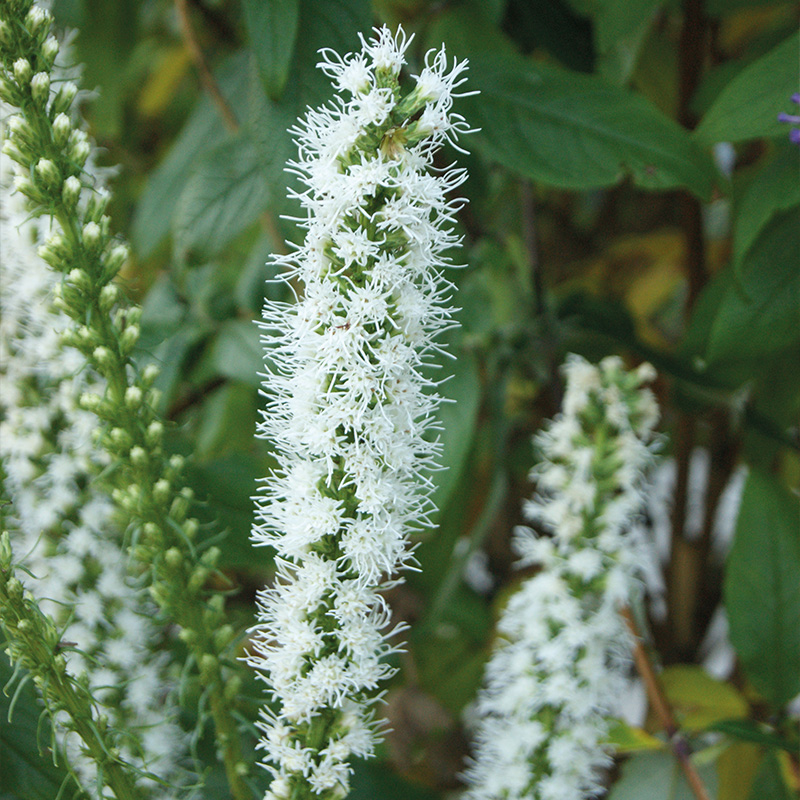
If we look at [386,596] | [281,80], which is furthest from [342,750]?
[386,596]

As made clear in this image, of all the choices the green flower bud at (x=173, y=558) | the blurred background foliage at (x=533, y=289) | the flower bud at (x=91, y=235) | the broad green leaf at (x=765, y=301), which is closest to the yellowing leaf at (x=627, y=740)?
the blurred background foliage at (x=533, y=289)

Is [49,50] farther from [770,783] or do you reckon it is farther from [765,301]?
[770,783]

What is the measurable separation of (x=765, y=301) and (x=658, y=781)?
0.35 meters

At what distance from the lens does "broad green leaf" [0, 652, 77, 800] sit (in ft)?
1.28

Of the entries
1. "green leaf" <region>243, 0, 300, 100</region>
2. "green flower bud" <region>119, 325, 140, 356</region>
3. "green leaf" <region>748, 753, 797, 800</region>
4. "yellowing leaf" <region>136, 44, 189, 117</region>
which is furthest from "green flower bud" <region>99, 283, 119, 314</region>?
"yellowing leaf" <region>136, 44, 189, 117</region>

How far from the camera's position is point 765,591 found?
0.65 meters

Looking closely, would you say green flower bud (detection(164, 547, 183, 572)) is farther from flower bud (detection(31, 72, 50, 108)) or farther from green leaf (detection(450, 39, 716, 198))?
green leaf (detection(450, 39, 716, 198))

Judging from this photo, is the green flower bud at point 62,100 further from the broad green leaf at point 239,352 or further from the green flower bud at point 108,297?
the broad green leaf at point 239,352

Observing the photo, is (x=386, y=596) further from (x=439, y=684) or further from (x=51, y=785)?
(x=51, y=785)

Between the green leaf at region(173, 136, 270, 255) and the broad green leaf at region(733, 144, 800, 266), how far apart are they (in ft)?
1.13

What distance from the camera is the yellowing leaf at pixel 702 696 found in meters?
0.72

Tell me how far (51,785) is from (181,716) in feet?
0.60

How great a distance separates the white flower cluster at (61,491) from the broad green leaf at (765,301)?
1.36 ft

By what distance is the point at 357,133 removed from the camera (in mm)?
348
